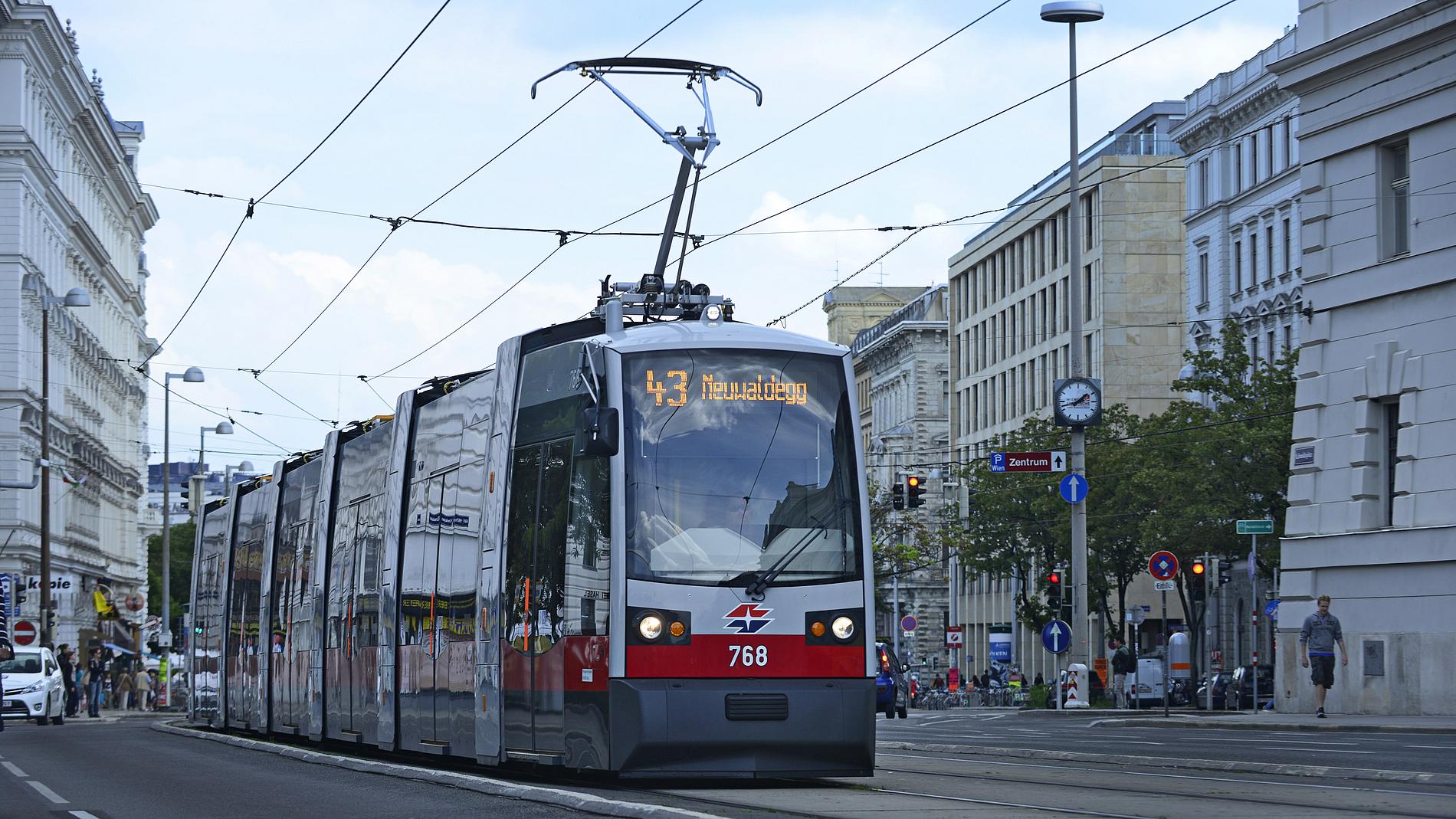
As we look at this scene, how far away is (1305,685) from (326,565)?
17446mm

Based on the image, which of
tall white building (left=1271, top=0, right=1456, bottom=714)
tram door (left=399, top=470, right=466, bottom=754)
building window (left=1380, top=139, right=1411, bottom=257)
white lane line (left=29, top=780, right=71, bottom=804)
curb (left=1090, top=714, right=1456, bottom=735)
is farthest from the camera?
building window (left=1380, top=139, right=1411, bottom=257)

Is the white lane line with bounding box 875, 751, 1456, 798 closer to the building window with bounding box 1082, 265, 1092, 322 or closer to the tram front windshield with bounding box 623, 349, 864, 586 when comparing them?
the tram front windshield with bounding box 623, 349, 864, 586

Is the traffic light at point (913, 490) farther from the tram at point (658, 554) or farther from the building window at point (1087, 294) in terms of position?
the building window at point (1087, 294)

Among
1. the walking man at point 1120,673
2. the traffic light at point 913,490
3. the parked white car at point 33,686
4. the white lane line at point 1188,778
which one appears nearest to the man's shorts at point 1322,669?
the traffic light at point 913,490

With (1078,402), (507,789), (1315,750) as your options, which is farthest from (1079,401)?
(507,789)

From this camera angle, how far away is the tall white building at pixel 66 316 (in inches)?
2958

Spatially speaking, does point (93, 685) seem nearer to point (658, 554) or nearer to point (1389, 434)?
point (1389, 434)

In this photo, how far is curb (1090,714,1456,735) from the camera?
1054 inches

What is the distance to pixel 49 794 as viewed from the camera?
708 inches

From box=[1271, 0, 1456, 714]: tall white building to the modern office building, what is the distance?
4526 cm

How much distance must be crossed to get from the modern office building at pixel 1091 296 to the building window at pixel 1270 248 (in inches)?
384

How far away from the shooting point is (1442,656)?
33281 mm

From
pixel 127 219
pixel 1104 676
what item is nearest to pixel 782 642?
pixel 1104 676

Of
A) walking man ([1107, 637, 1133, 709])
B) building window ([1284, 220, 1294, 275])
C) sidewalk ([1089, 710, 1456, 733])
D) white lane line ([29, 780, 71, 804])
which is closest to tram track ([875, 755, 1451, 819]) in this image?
white lane line ([29, 780, 71, 804])
